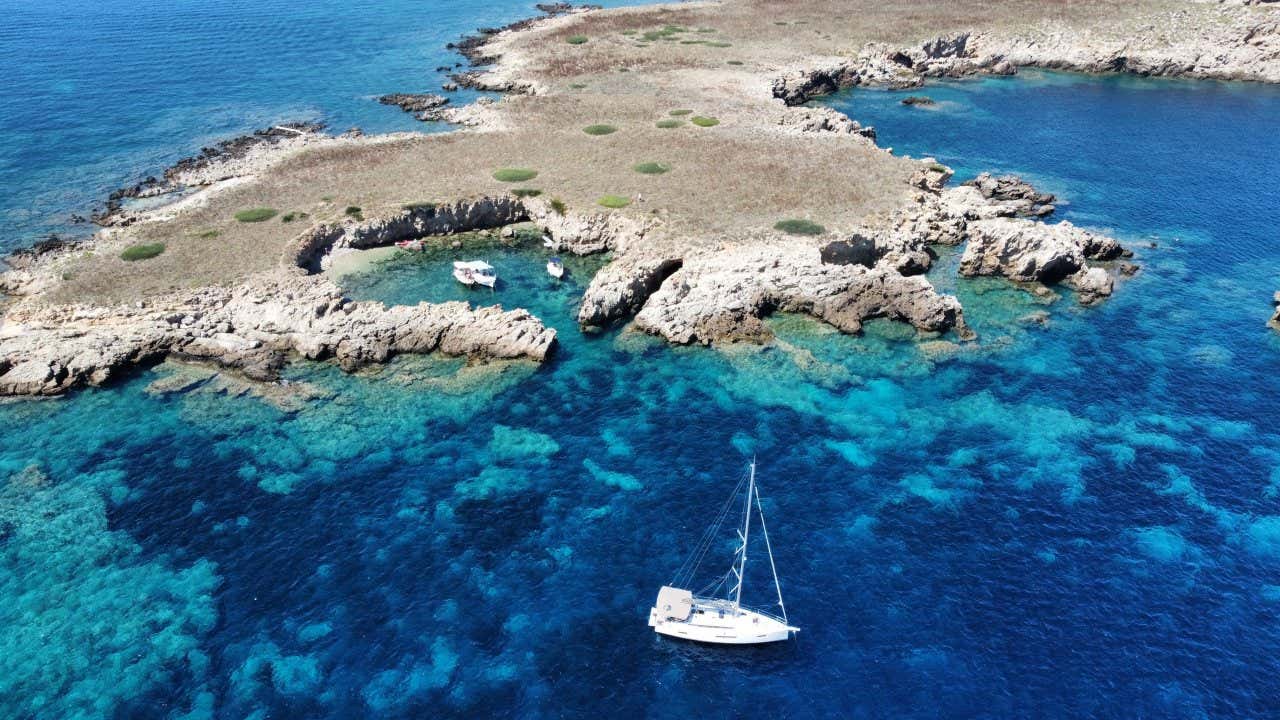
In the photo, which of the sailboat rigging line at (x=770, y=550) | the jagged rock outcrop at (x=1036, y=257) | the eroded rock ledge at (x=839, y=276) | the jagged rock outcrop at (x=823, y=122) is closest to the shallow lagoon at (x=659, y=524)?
the sailboat rigging line at (x=770, y=550)

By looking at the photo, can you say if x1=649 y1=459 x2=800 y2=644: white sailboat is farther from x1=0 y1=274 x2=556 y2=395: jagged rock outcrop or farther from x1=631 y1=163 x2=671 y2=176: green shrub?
x1=631 y1=163 x2=671 y2=176: green shrub

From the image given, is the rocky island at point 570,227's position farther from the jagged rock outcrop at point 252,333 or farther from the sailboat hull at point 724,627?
the sailboat hull at point 724,627

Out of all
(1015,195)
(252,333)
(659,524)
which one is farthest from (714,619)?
(1015,195)

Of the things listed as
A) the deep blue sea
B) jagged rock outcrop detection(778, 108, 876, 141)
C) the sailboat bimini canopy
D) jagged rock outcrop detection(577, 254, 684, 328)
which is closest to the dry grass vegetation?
jagged rock outcrop detection(778, 108, 876, 141)

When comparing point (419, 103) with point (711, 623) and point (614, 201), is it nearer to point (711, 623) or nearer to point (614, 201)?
point (614, 201)

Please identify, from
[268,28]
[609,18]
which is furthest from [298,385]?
[268,28]

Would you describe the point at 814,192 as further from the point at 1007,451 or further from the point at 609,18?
the point at 609,18
